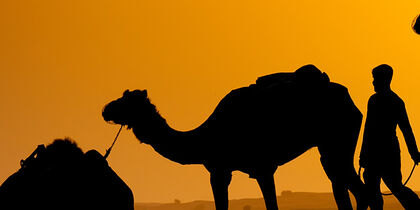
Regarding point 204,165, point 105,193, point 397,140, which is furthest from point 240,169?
point 105,193

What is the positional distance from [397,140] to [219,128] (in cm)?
455

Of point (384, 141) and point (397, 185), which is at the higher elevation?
point (384, 141)

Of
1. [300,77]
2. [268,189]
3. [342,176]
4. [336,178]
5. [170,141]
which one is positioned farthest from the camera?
[300,77]

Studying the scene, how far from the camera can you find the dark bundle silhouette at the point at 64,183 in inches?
508

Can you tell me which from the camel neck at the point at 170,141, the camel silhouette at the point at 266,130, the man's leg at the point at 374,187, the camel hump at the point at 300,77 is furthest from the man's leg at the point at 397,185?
the camel neck at the point at 170,141

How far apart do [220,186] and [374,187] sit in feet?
11.7

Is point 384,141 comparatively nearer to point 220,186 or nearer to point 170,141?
point 220,186

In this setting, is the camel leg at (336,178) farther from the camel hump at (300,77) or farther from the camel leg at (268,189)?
the camel hump at (300,77)

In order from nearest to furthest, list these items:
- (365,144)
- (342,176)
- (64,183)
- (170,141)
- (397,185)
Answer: (64,183)
(397,185)
(365,144)
(170,141)
(342,176)

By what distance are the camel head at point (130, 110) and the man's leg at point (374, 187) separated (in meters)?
4.89

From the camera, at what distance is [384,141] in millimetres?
16453

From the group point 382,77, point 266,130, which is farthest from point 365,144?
point 266,130

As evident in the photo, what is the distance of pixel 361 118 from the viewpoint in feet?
68.2

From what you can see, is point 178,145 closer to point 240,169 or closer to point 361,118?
point 240,169
